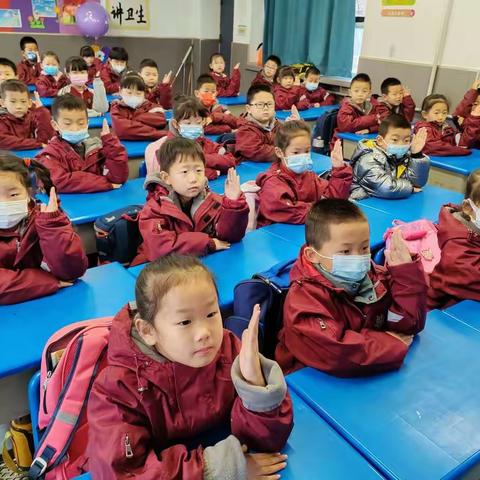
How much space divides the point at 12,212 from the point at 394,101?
469cm

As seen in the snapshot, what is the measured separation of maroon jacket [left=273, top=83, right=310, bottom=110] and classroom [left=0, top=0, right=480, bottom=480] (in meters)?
2.46

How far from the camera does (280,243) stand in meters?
Result: 2.42

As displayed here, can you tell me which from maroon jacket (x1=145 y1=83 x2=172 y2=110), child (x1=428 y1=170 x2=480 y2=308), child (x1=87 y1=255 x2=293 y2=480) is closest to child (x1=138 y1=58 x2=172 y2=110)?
maroon jacket (x1=145 y1=83 x2=172 y2=110)

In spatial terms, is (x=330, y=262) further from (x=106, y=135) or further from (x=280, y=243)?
(x=106, y=135)

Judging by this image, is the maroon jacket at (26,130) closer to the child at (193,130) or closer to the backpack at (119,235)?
the child at (193,130)

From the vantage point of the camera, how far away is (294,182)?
9.29 feet

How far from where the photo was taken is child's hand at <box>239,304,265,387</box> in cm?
101

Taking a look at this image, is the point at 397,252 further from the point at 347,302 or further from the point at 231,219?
the point at 231,219

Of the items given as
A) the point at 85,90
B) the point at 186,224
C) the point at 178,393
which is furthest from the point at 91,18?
the point at 178,393

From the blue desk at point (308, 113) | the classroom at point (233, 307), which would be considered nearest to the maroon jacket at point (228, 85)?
the blue desk at point (308, 113)

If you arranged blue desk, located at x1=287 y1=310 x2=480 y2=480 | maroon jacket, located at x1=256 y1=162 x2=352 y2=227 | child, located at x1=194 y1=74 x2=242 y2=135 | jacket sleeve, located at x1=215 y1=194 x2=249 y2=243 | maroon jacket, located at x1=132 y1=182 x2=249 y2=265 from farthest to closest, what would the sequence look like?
1. child, located at x1=194 y1=74 x2=242 y2=135
2. maroon jacket, located at x1=256 y1=162 x2=352 y2=227
3. jacket sleeve, located at x1=215 y1=194 x2=249 y2=243
4. maroon jacket, located at x1=132 y1=182 x2=249 y2=265
5. blue desk, located at x1=287 y1=310 x2=480 y2=480

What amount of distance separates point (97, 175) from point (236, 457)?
2431 millimetres

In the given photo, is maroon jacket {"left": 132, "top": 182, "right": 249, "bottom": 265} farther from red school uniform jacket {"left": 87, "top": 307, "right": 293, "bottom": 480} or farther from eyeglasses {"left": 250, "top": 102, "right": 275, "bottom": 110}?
eyeglasses {"left": 250, "top": 102, "right": 275, "bottom": 110}

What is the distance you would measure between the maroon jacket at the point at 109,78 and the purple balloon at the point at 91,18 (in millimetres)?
729
